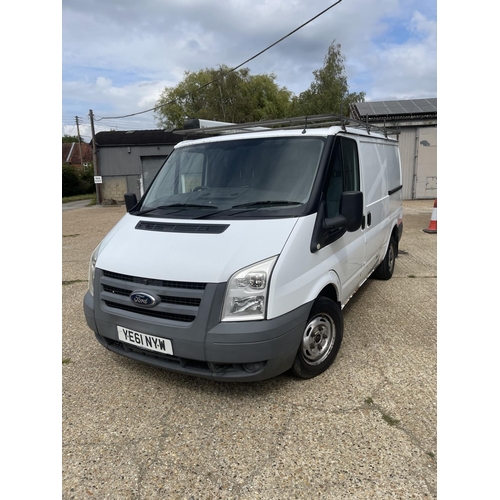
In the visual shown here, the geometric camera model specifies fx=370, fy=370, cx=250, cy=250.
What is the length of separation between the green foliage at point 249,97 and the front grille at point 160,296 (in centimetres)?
1666

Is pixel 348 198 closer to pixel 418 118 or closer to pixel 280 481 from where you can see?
pixel 280 481

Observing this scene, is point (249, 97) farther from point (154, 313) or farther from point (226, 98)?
point (154, 313)

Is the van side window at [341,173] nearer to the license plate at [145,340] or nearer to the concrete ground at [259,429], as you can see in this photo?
the concrete ground at [259,429]

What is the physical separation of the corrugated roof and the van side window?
→ 45.0ft

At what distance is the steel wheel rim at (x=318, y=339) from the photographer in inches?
118

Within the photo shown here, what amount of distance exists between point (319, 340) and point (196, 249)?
1.33 meters

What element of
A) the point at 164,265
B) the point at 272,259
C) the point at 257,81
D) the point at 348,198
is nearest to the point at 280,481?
the point at 272,259

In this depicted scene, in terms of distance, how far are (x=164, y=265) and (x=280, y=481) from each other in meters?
1.56

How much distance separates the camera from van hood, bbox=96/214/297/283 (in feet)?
8.46

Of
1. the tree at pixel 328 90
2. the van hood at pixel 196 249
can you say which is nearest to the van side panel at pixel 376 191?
the van hood at pixel 196 249

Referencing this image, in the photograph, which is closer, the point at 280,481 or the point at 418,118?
the point at 280,481

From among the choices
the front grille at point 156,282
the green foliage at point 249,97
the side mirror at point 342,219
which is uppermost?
the green foliage at point 249,97

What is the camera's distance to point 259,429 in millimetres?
2568

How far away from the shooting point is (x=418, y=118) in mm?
16516
